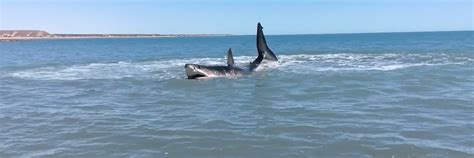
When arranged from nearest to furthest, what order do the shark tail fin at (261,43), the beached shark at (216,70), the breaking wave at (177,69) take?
the beached shark at (216,70) < the breaking wave at (177,69) < the shark tail fin at (261,43)

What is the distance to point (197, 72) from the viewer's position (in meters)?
23.4

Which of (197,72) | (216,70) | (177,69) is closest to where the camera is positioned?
(197,72)

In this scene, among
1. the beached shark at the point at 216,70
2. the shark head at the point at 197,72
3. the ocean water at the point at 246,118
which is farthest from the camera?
the beached shark at the point at 216,70

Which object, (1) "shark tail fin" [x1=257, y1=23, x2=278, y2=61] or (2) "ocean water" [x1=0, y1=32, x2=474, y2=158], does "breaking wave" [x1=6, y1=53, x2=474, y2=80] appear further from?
(2) "ocean water" [x1=0, y1=32, x2=474, y2=158]

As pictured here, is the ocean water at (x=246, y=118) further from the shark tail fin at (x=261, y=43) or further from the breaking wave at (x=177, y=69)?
the shark tail fin at (x=261, y=43)

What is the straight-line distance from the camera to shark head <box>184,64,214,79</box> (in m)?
23.2

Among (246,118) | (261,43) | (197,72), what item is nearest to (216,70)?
(197,72)

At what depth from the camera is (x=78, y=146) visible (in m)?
10.4

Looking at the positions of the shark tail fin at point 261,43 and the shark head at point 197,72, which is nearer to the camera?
the shark head at point 197,72

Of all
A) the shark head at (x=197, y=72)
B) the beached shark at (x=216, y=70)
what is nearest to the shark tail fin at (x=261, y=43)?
the beached shark at (x=216, y=70)

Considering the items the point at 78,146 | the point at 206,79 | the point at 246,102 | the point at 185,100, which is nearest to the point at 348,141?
the point at 78,146

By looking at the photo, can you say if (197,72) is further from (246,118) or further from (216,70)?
(246,118)

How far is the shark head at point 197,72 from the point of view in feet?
76.2

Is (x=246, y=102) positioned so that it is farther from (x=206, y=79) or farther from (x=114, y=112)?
(x=206, y=79)
